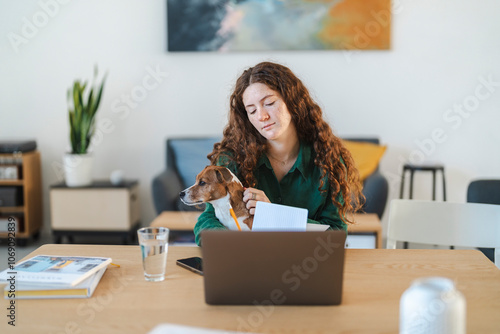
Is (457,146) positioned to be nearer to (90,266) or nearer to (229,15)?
(229,15)

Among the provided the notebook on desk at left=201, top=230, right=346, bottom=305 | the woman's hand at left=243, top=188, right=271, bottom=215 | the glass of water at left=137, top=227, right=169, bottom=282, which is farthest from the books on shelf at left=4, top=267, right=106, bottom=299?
the woman's hand at left=243, top=188, right=271, bottom=215

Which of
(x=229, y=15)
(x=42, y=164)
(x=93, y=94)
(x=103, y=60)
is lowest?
(x=42, y=164)

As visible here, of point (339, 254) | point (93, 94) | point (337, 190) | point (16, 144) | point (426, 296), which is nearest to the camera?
point (426, 296)

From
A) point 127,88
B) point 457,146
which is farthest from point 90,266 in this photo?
point 457,146

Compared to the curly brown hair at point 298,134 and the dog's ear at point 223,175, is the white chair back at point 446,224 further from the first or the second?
the dog's ear at point 223,175

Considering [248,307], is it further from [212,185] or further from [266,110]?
[266,110]

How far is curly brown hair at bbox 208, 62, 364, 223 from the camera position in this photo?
183 cm

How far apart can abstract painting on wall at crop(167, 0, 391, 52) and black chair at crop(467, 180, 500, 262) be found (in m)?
1.97

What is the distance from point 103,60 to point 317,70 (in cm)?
170

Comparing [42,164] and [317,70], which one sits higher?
[317,70]

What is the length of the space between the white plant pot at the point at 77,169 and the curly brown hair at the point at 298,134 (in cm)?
227

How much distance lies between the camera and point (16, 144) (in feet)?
13.0

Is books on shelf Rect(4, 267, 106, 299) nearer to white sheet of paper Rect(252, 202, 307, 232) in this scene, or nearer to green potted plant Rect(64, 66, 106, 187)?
white sheet of paper Rect(252, 202, 307, 232)

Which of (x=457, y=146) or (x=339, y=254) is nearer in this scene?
(x=339, y=254)
